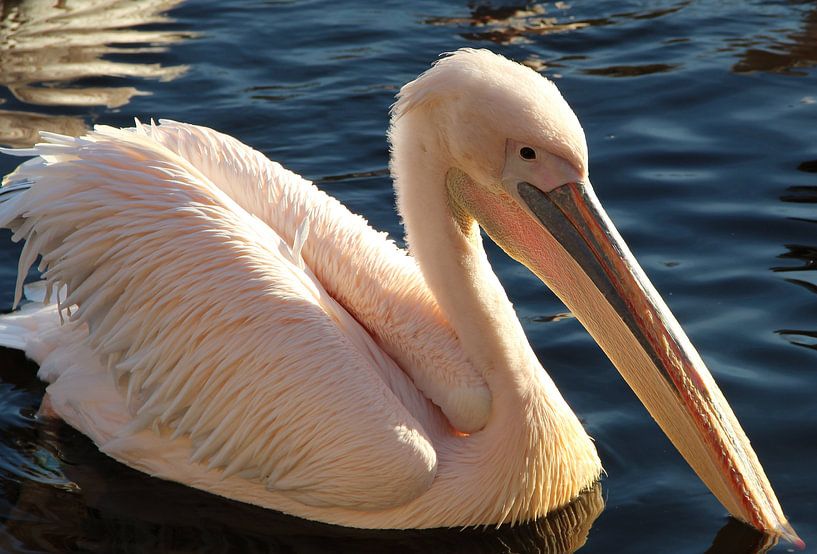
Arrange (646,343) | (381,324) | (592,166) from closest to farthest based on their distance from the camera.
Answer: (646,343) < (381,324) < (592,166)

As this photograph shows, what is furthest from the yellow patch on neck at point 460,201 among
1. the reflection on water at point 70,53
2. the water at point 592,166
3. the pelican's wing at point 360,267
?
the reflection on water at point 70,53

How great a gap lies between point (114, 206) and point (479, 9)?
4.98m

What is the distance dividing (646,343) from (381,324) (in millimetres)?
913

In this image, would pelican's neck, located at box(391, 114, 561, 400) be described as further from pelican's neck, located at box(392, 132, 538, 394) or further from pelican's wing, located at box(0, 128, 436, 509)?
pelican's wing, located at box(0, 128, 436, 509)

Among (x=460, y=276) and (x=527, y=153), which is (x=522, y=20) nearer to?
(x=460, y=276)

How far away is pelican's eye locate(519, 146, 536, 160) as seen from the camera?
3.57 m

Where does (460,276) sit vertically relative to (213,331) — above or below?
above

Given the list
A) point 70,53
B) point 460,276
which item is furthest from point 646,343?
point 70,53

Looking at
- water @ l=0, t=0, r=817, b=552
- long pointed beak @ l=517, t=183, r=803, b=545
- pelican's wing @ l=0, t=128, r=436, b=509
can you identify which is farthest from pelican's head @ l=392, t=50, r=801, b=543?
pelican's wing @ l=0, t=128, r=436, b=509

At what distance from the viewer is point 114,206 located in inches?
155

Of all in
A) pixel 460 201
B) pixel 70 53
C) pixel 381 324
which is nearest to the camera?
pixel 460 201

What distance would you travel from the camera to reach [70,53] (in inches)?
305

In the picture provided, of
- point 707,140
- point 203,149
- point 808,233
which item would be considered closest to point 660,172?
point 707,140

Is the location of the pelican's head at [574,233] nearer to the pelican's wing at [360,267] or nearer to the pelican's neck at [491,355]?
the pelican's neck at [491,355]
